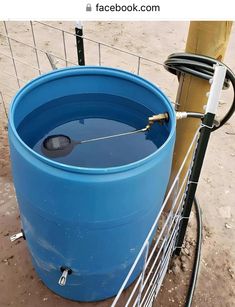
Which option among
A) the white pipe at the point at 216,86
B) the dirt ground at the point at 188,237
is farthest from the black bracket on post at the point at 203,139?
the dirt ground at the point at 188,237

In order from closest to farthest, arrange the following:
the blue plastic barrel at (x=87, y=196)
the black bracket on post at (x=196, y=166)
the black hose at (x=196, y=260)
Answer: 1. the blue plastic barrel at (x=87, y=196)
2. the black bracket on post at (x=196, y=166)
3. the black hose at (x=196, y=260)

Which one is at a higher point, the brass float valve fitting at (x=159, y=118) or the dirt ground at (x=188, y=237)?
the brass float valve fitting at (x=159, y=118)

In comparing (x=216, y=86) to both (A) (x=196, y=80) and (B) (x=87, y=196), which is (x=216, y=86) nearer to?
(A) (x=196, y=80)

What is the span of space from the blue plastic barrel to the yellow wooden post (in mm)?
204

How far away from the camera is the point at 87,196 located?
113 cm

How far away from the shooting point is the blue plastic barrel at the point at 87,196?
112 cm

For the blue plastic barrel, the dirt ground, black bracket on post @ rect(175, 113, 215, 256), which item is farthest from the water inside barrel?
the dirt ground

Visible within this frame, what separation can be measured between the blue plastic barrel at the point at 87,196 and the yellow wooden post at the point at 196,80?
204 mm

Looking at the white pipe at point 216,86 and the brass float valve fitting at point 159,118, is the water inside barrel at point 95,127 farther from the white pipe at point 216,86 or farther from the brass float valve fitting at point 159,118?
the white pipe at point 216,86

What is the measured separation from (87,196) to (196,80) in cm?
69

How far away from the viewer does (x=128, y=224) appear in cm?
127

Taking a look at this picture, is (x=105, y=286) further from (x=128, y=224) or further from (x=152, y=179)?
(x=152, y=179)
